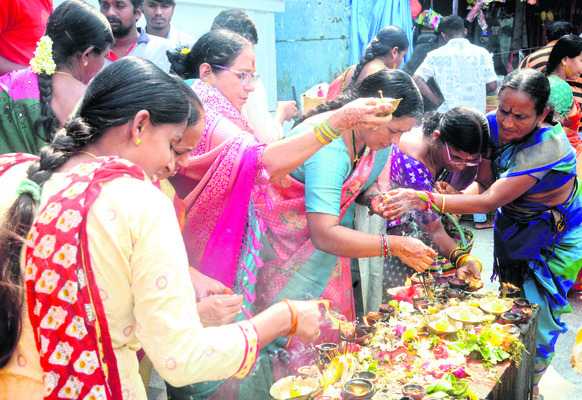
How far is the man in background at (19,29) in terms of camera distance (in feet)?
8.31

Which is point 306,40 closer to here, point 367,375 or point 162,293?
point 367,375

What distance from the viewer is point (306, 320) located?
1331 millimetres

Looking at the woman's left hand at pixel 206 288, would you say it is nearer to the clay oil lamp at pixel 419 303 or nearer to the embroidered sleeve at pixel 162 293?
the embroidered sleeve at pixel 162 293

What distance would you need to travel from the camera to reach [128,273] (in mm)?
1086

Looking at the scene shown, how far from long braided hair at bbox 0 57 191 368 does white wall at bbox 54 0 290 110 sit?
329 centimetres

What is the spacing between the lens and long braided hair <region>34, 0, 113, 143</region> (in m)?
2.08

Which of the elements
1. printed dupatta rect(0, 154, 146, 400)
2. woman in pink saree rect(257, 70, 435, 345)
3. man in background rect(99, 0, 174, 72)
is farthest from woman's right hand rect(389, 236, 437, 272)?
man in background rect(99, 0, 174, 72)

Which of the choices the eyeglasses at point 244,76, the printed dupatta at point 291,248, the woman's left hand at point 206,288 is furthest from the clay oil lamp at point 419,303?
the eyeglasses at point 244,76

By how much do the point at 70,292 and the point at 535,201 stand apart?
277 centimetres

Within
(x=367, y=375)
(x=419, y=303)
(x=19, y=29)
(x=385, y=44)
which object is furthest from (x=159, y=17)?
(x=367, y=375)

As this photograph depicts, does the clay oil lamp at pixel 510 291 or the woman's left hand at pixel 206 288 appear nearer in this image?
the woman's left hand at pixel 206 288

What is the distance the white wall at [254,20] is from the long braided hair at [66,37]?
2236 millimetres

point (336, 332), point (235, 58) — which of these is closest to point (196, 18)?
point (235, 58)

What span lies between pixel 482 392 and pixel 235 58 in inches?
71.0
